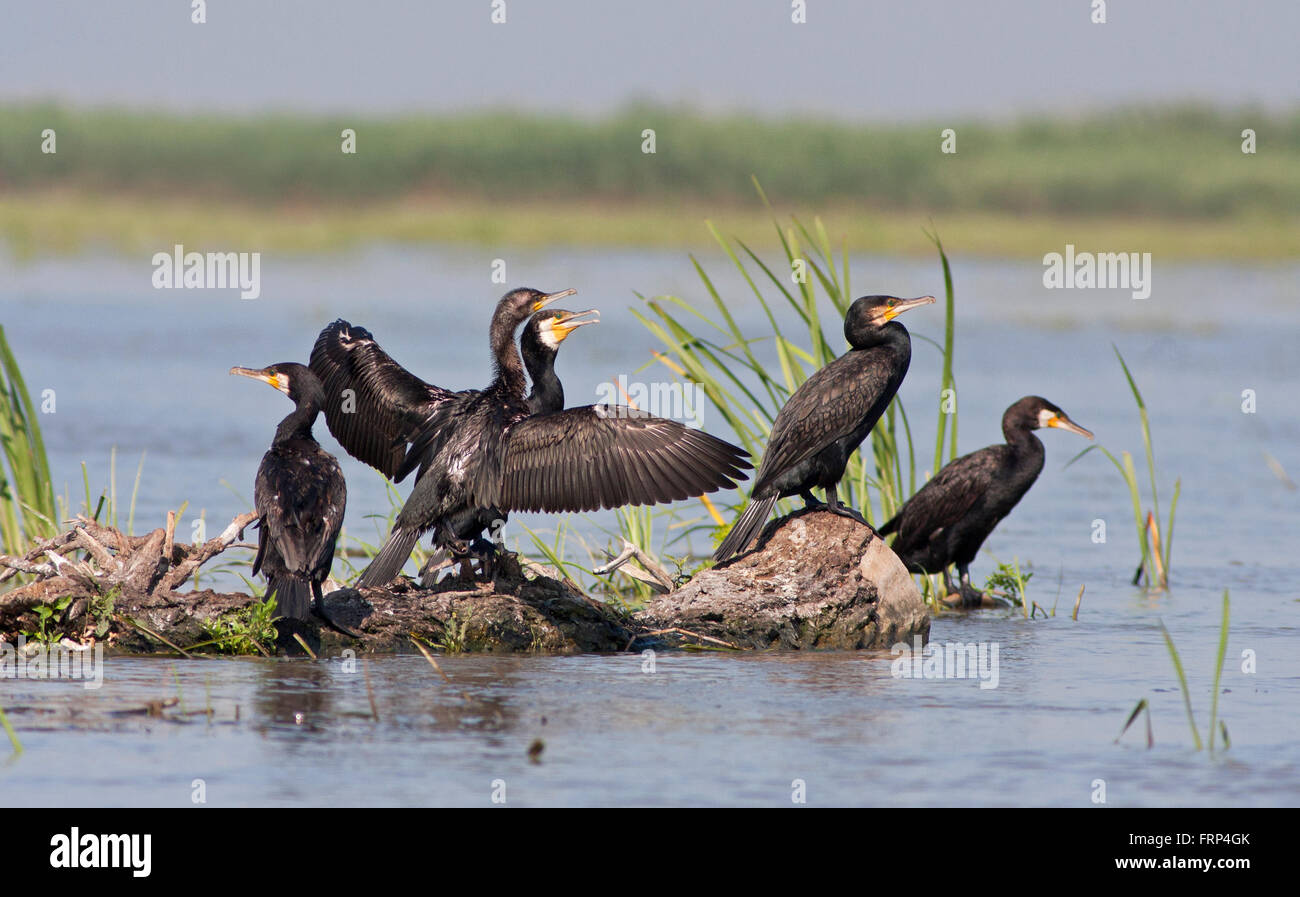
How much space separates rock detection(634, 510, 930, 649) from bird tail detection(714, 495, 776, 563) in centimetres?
15

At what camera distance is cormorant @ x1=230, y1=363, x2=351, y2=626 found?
621 cm

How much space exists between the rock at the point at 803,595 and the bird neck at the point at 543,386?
944 millimetres

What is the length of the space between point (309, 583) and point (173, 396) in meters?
9.30

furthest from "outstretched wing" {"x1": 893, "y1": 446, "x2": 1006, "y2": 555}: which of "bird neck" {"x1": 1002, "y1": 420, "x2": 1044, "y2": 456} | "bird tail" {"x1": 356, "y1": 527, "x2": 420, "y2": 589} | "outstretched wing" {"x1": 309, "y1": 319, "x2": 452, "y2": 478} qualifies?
"bird tail" {"x1": 356, "y1": 527, "x2": 420, "y2": 589}

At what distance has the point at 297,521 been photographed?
245 inches

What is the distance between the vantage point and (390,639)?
264 inches

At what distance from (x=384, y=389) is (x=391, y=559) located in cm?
96

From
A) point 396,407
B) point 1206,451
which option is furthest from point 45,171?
point 396,407

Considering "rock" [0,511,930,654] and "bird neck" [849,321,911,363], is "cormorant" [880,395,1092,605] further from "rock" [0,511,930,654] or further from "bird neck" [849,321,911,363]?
"bird neck" [849,321,911,363]

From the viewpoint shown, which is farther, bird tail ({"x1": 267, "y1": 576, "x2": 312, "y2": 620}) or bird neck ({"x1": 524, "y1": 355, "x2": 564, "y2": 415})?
bird neck ({"x1": 524, "y1": 355, "x2": 564, "y2": 415})

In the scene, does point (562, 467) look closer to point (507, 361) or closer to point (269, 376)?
point (507, 361)

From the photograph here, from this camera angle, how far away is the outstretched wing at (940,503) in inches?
333
